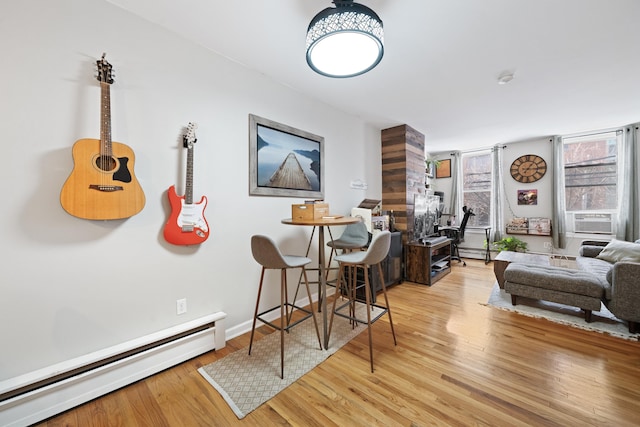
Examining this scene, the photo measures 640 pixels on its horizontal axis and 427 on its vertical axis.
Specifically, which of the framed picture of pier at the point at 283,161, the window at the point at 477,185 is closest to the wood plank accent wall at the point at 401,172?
the framed picture of pier at the point at 283,161

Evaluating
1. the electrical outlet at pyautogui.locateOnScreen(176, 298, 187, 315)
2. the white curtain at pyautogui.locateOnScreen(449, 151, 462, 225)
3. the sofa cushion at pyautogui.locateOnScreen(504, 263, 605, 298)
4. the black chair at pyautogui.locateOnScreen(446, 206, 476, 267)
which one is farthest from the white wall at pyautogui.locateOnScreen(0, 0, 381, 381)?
the white curtain at pyautogui.locateOnScreen(449, 151, 462, 225)

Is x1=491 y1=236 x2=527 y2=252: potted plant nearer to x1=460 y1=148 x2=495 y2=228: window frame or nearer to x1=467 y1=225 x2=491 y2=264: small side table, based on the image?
x1=467 y1=225 x2=491 y2=264: small side table

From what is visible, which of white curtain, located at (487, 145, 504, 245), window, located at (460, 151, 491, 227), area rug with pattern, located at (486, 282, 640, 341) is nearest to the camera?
area rug with pattern, located at (486, 282, 640, 341)

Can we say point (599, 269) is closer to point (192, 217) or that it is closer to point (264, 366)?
point (264, 366)

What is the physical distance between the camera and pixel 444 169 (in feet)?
Result: 19.6

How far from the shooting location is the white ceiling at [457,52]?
5.39 ft

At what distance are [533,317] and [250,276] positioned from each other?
294cm

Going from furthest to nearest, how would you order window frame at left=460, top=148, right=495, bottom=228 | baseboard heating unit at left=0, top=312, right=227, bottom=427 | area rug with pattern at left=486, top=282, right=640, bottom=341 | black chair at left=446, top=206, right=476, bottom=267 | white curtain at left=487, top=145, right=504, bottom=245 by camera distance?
1. window frame at left=460, top=148, right=495, bottom=228
2. white curtain at left=487, top=145, right=504, bottom=245
3. black chair at left=446, top=206, right=476, bottom=267
4. area rug with pattern at left=486, top=282, right=640, bottom=341
5. baseboard heating unit at left=0, top=312, right=227, bottom=427

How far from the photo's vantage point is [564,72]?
2.43 meters

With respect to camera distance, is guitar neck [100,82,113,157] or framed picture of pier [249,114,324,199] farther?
framed picture of pier [249,114,324,199]

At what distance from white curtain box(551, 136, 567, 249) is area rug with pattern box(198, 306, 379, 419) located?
4.78m

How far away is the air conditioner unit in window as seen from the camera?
4355 millimetres

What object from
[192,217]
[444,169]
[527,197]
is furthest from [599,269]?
[192,217]

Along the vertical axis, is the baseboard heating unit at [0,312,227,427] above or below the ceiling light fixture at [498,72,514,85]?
below
